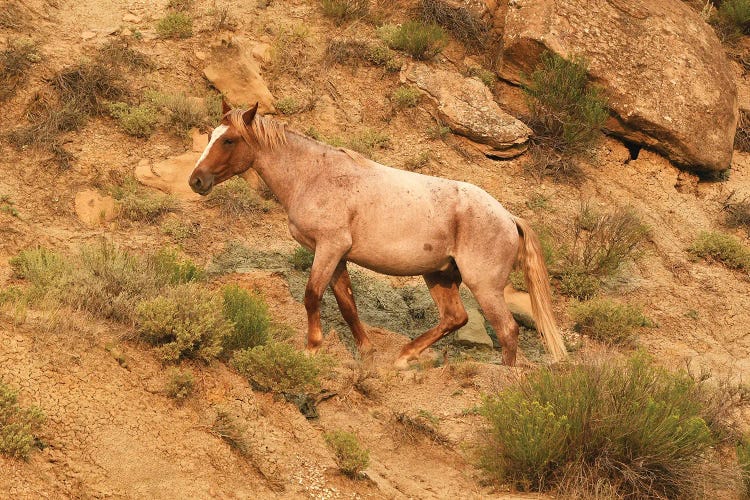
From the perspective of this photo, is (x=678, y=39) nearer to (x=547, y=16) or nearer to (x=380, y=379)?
(x=547, y=16)

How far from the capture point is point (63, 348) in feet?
24.0

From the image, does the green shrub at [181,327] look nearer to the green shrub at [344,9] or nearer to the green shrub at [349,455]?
the green shrub at [349,455]

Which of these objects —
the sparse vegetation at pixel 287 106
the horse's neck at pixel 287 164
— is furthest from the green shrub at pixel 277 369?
the sparse vegetation at pixel 287 106

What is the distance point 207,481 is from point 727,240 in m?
9.79

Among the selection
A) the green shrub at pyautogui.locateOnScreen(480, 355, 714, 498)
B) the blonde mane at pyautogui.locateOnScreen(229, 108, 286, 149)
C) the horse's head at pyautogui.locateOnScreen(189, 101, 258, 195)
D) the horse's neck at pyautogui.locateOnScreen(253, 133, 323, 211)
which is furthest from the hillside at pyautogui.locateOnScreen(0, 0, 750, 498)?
the blonde mane at pyautogui.locateOnScreen(229, 108, 286, 149)

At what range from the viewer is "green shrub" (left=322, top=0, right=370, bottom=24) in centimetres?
1597

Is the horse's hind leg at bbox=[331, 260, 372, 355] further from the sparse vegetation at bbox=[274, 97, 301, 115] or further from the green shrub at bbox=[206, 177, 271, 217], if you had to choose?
the sparse vegetation at bbox=[274, 97, 301, 115]

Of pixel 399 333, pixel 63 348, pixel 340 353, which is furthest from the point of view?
pixel 399 333

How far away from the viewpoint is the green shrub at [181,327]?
7.75 m

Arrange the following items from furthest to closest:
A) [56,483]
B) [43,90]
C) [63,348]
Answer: [43,90] < [63,348] < [56,483]

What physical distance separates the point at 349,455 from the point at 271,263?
16.2 ft

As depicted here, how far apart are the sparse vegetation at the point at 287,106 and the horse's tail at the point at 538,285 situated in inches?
216

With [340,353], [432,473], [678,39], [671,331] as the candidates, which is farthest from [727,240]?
[432,473]

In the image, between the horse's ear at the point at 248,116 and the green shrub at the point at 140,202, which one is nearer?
the horse's ear at the point at 248,116
